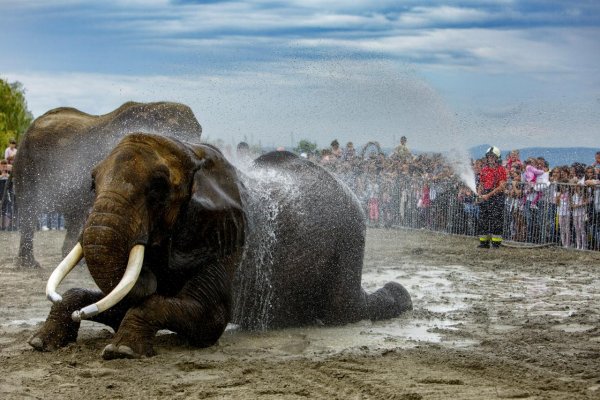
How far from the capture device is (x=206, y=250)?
844 cm

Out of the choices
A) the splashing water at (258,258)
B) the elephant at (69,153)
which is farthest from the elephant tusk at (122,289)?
the elephant at (69,153)

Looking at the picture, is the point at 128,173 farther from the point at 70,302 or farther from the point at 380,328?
the point at 380,328

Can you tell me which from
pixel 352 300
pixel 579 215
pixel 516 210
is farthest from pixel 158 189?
pixel 516 210

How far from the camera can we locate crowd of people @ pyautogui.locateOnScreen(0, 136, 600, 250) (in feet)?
66.2

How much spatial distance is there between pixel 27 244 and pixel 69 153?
1889mm

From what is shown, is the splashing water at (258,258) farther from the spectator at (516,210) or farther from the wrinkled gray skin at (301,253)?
the spectator at (516,210)

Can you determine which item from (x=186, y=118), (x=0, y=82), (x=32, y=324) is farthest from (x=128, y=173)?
(x=0, y=82)

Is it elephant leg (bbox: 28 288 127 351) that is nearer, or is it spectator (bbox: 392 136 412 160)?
elephant leg (bbox: 28 288 127 351)

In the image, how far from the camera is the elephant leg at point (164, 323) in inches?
308

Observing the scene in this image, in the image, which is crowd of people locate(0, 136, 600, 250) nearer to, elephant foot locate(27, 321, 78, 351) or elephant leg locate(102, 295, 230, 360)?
elephant leg locate(102, 295, 230, 360)

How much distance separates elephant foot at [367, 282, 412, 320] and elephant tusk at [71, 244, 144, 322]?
3.69 m

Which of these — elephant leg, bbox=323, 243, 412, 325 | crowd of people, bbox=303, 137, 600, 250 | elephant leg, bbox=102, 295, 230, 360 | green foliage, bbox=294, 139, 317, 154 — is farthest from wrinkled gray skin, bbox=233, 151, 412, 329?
green foliage, bbox=294, 139, 317, 154

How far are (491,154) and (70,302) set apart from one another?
14837 millimetres

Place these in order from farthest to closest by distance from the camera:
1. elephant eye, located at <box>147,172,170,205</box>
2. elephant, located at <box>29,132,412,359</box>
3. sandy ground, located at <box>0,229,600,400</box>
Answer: elephant eye, located at <box>147,172,170,205</box> < elephant, located at <box>29,132,412,359</box> < sandy ground, located at <box>0,229,600,400</box>
